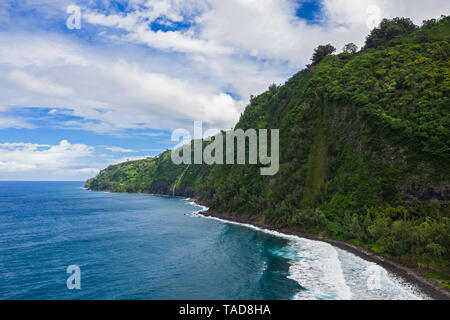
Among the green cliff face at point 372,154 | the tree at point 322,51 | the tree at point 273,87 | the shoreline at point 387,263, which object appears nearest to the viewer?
the shoreline at point 387,263

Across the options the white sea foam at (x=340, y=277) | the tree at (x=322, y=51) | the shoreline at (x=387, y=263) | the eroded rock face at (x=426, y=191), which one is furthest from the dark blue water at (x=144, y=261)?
the tree at (x=322, y=51)

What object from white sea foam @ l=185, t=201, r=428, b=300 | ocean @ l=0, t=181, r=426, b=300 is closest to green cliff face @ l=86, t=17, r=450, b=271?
white sea foam @ l=185, t=201, r=428, b=300

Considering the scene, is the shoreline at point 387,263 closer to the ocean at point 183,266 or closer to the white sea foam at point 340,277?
the white sea foam at point 340,277

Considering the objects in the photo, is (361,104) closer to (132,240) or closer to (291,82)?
(291,82)

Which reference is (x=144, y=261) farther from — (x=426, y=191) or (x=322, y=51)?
(x=322, y=51)

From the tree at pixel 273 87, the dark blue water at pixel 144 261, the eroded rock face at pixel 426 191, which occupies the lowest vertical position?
the dark blue water at pixel 144 261

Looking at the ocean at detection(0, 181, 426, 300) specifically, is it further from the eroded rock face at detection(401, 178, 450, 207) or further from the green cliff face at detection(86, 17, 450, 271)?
the eroded rock face at detection(401, 178, 450, 207)
